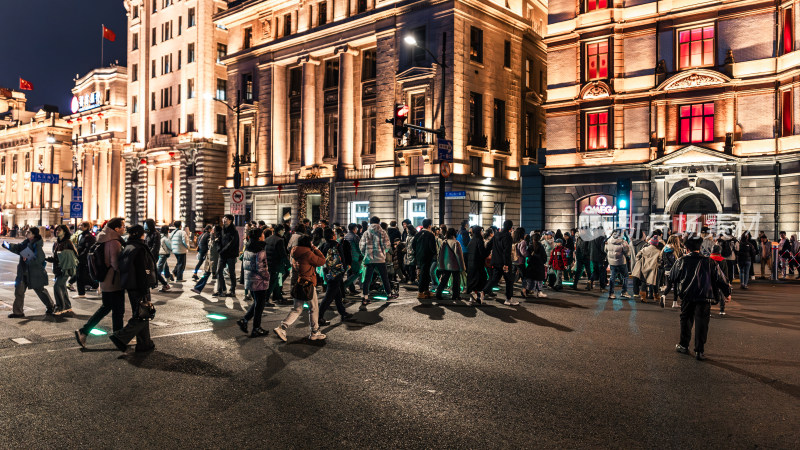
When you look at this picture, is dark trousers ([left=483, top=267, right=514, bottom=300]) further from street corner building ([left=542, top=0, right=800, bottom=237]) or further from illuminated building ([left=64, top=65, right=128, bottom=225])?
illuminated building ([left=64, top=65, right=128, bottom=225])

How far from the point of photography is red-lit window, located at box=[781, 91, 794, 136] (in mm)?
24906

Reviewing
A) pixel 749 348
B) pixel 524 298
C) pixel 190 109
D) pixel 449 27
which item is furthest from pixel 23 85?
pixel 749 348

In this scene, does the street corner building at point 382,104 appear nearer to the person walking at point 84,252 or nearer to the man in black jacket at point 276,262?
the man in black jacket at point 276,262

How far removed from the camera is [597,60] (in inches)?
1165

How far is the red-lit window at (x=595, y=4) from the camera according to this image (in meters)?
29.3

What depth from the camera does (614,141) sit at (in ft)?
95.0

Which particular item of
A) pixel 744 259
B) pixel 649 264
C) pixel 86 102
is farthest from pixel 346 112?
pixel 86 102

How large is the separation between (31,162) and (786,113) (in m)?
98.3

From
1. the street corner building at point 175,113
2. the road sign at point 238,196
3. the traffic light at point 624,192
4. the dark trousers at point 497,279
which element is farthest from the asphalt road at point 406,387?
the street corner building at point 175,113

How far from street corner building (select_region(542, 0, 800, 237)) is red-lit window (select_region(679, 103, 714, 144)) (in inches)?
1.8

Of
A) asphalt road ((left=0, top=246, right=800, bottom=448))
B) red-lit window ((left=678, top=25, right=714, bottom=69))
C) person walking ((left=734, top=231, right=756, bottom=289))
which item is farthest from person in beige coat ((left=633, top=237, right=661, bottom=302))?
red-lit window ((left=678, top=25, right=714, bottom=69))

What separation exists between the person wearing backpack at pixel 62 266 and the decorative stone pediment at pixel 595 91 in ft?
82.2

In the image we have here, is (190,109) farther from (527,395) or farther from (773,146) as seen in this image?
(527,395)

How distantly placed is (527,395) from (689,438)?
1670 mm
